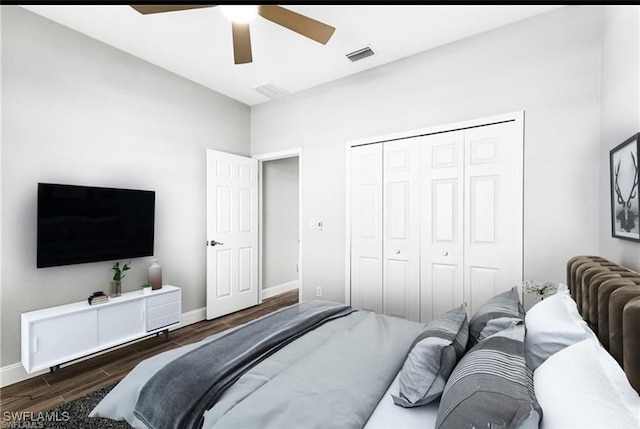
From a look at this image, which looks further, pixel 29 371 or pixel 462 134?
pixel 462 134

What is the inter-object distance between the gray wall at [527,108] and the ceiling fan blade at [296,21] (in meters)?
1.22

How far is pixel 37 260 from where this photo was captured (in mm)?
2398

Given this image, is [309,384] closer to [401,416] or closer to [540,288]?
[401,416]

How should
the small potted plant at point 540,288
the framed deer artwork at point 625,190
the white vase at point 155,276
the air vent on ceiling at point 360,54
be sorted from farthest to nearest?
the white vase at point 155,276, the air vent on ceiling at point 360,54, the small potted plant at point 540,288, the framed deer artwork at point 625,190

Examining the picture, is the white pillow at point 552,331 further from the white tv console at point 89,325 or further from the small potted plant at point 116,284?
the small potted plant at point 116,284

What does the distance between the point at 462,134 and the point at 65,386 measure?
387 cm

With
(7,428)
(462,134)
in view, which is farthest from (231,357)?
(462,134)

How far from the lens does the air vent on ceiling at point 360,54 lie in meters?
2.90

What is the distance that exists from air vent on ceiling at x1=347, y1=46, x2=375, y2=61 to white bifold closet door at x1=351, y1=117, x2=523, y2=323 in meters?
0.89

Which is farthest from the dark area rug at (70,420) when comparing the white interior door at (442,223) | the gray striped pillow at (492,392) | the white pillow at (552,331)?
the white interior door at (442,223)

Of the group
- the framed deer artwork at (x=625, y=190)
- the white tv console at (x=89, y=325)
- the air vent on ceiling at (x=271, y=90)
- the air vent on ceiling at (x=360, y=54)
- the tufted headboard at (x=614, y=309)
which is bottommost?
the white tv console at (x=89, y=325)

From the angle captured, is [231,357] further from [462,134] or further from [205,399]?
[462,134]

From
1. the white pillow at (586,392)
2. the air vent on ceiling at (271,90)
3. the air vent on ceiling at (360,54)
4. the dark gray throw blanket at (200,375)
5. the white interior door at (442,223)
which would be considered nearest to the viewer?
the white pillow at (586,392)

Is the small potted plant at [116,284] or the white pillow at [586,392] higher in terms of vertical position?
the white pillow at [586,392]
